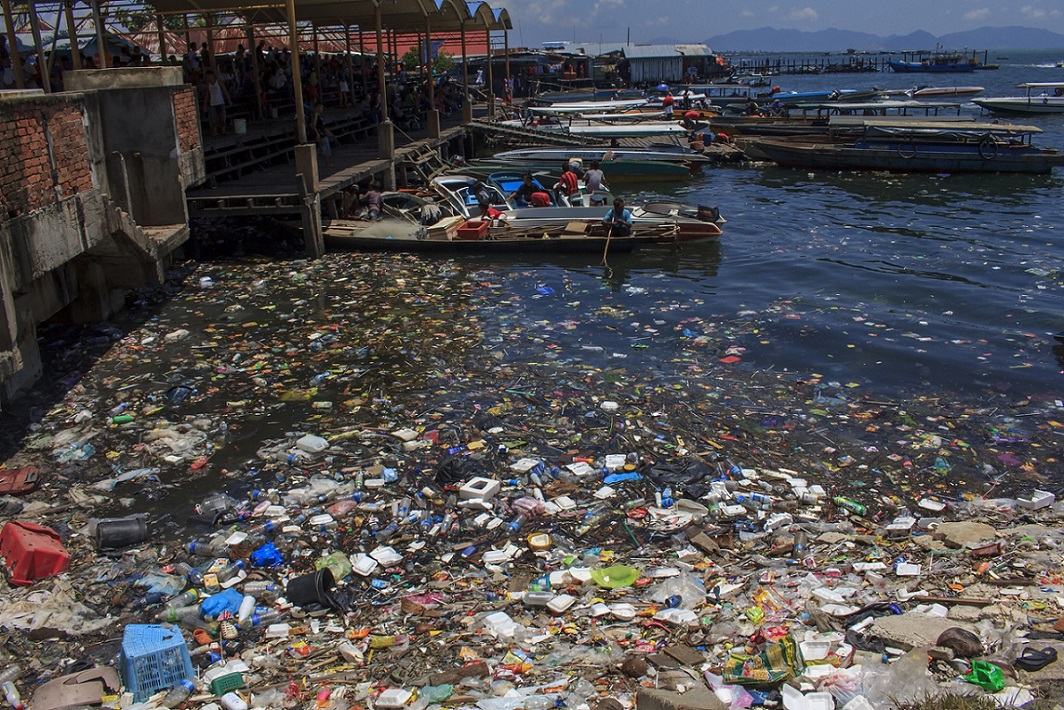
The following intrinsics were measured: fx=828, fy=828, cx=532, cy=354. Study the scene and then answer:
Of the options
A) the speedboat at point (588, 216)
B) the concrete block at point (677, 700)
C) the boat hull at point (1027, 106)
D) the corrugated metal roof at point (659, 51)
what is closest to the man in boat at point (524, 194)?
the speedboat at point (588, 216)

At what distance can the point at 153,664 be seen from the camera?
4.91 meters

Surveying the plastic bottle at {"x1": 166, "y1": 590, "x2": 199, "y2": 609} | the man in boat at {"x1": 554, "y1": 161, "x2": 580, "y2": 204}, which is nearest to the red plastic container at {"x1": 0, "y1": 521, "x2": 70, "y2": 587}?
the plastic bottle at {"x1": 166, "y1": 590, "x2": 199, "y2": 609}

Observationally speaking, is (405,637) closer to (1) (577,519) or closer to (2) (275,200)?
(1) (577,519)

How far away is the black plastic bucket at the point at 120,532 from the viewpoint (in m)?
6.60

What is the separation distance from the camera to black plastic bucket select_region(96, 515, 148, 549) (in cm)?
660

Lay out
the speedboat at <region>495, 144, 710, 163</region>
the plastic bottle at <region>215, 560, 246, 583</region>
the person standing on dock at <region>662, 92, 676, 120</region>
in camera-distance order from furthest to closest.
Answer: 1. the person standing on dock at <region>662, 92, 676, 120</region>
2. the speedboat at <region>495, 144, 710, 163</region>
3. the plastic bottle at <region>215, 560, 246, 583</region>

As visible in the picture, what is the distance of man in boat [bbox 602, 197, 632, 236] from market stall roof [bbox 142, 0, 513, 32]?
25.2 feet

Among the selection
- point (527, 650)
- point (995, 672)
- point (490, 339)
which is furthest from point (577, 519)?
point (490, 339)

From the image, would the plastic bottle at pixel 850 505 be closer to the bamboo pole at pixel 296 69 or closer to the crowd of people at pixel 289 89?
the bamboo pole at pixel 296 69

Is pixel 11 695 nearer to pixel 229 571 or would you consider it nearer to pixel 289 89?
pixel 229 571

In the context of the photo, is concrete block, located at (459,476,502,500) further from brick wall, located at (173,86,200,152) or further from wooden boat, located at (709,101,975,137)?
wooden boat, located at (709,101,975,137)

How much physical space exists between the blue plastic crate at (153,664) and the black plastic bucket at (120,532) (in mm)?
1714

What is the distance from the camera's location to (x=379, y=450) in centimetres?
826

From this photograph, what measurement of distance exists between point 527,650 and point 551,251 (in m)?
12.9
